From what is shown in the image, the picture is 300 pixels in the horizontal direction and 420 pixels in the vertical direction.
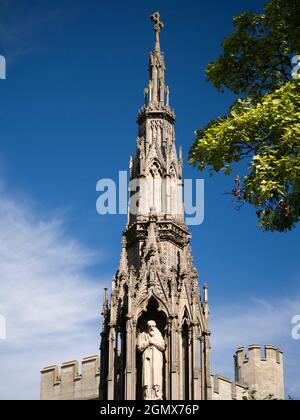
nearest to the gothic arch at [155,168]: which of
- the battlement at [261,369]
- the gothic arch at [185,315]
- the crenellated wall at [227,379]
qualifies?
the gothic arch at [185,315]

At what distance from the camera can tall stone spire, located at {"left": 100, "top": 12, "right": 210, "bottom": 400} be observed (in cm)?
2041

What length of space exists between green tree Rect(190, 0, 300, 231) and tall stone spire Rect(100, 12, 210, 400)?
4.98 m

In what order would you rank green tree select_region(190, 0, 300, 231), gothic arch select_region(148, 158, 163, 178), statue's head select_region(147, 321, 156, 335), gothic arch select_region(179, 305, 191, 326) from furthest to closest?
gothic arch select_region(148, 158, 163, 178) → gothic arch select_region(179, 305, 191, 326) → statue's head select_region(147, 321, 156, 335) → green tree select_region(190, 0, 300, 231)

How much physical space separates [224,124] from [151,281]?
6.38 m

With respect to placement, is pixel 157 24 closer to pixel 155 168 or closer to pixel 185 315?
pixel 155 168

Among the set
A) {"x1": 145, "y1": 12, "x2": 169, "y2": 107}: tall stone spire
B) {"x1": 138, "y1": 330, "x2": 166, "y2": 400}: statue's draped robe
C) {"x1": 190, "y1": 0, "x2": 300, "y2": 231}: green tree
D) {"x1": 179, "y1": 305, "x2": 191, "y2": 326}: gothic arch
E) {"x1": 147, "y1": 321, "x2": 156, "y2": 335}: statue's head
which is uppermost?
{"x1": 145, "y1": 12, "x2": 169, "y2": 107}: tall stone spire

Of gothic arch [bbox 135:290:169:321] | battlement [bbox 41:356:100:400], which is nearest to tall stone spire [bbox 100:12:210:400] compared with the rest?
gothic arch [bbox 135:290:169:321]

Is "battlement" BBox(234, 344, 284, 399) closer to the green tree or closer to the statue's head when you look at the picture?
the statue's head

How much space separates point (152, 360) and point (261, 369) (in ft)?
64.2

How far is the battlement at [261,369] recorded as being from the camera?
3859cm

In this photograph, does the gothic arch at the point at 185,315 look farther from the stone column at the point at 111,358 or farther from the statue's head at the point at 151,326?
the stone column at the point at 111,358

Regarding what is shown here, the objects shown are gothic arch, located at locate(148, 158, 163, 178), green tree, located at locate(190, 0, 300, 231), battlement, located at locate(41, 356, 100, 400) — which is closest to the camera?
green tree, located at locate(190, 0, 300, 231)

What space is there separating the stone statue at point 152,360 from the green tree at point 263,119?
568cm

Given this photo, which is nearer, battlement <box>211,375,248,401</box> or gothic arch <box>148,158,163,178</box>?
gothic arch <box>148,158,163,178</box>
